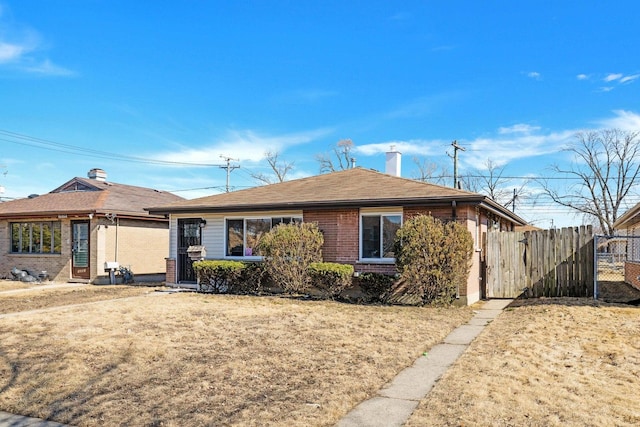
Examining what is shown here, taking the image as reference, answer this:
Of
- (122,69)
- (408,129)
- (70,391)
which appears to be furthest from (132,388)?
(408,129)

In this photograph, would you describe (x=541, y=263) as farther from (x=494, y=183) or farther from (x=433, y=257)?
(x=494, y=183)

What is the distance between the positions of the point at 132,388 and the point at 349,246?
29.1 ft

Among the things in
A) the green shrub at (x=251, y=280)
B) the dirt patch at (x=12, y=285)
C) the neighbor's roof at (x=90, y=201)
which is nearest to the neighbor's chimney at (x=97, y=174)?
the neighbor's roof at (x=90, y=201)

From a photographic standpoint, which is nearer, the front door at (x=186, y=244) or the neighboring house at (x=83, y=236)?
the front door at (x=186, y=244)

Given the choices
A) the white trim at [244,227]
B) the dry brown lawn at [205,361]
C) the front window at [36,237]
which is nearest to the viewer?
the dry brown lawn at [205,361]

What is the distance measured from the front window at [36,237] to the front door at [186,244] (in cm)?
583

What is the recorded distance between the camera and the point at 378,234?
1351 centimetres

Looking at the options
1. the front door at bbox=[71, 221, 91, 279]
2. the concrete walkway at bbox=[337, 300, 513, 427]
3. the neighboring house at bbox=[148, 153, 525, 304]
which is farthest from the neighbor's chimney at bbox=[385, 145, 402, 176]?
the front door at bbox=[71, 221, 91, 279]

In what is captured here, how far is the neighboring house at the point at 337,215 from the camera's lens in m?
12.9

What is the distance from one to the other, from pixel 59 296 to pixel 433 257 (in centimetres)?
1056

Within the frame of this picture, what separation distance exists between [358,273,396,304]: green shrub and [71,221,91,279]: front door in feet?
36.7

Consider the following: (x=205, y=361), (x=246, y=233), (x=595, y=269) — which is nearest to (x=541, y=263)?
(x=595, y=269)

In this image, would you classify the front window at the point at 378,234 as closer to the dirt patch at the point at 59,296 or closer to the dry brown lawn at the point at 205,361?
the dry brown lawn at the point at 205,361

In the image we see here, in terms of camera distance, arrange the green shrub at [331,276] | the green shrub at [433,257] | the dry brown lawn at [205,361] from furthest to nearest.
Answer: the green shrub at [331,276] < the green shrub at [433,257] < the dry brown lawn at [205,361]
